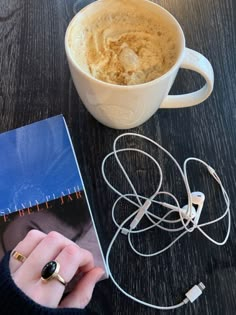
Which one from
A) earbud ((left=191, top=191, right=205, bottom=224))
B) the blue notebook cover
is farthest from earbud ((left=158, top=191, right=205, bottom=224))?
the blue notebook cover

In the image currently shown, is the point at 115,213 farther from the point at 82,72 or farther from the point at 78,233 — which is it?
the point at 82,72

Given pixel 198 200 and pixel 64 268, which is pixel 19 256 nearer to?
pixel 64 268

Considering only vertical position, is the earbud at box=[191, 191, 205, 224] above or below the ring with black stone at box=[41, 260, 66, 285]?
below

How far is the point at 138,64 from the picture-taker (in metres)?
0.48

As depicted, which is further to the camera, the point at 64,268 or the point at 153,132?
the point at 153,132

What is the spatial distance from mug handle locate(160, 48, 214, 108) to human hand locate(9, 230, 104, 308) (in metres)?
0.22

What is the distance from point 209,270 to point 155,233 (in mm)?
76

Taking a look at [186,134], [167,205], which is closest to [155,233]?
[167,205]

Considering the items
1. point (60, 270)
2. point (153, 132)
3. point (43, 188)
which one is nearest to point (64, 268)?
point (60, 270)

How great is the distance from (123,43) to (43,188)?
0.21 m

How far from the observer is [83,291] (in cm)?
42

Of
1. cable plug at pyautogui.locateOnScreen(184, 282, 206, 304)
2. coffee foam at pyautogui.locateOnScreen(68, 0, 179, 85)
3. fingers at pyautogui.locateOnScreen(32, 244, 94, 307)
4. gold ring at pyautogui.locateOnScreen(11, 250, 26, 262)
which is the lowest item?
cable plug at pyautogui.locateOnScreen(184, 282, 206, 304)

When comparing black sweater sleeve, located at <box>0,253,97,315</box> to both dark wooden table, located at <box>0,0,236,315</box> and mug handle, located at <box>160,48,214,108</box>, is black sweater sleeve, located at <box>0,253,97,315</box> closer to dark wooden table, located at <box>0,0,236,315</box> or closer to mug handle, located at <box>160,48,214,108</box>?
dark wooden table, located at <box>0,0,236,315</box>

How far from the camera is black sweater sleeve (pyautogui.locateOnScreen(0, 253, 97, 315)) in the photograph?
0.39 m
